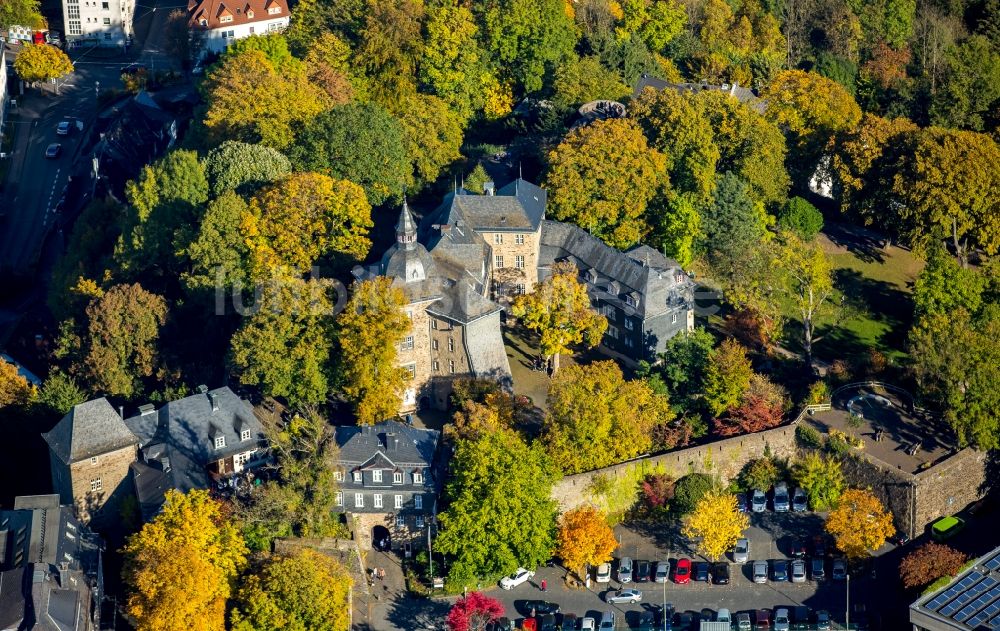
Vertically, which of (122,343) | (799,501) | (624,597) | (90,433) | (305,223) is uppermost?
(305,223)

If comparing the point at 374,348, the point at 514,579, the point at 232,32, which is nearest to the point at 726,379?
the point at 514,579

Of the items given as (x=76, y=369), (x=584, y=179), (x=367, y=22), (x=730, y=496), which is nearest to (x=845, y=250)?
(x=584, y=179)

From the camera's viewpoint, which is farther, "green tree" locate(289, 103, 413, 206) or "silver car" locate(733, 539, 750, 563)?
"green tree" locate(289, 103, 413, 206)

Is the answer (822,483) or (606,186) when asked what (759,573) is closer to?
(822,483)

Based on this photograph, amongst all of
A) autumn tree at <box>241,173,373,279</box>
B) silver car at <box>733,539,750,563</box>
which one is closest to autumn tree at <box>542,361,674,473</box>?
silver car at <box>733,539,750,563</box>

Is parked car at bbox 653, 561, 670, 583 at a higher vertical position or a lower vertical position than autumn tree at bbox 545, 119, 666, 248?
lower

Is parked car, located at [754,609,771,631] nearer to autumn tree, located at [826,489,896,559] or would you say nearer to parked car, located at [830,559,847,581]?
parked car, located at [830,559,847,581]

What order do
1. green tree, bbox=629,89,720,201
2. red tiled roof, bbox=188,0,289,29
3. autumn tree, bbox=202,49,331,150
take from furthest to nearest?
red tiled roof, bbox=188,0,289,29, autumn tree, bbox=202,49,331,150, green tree, bbox=629,89,720,201
